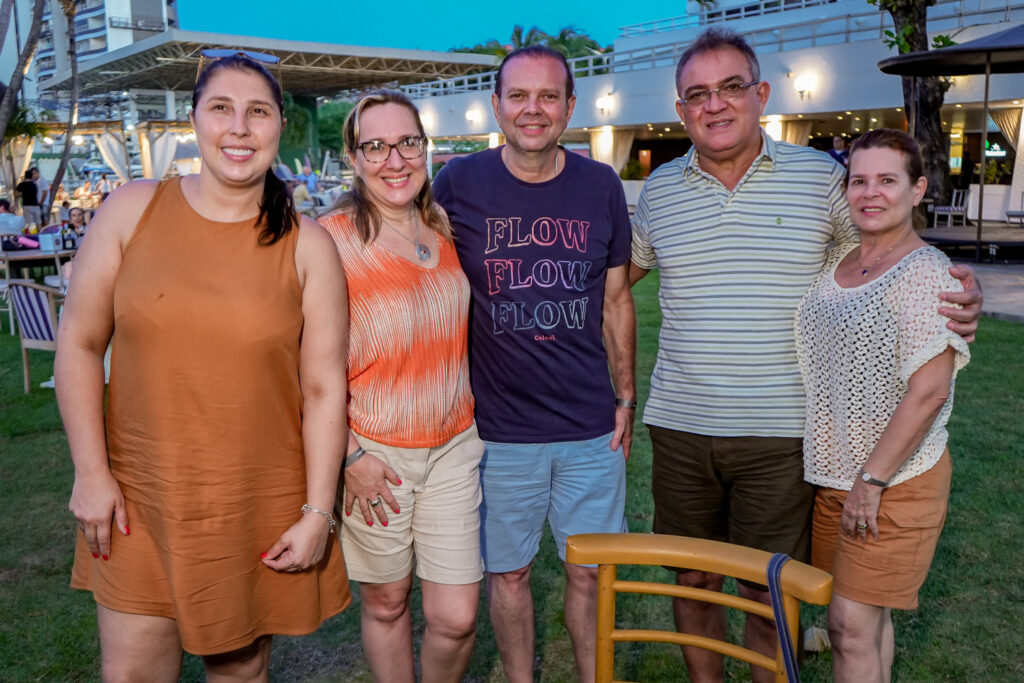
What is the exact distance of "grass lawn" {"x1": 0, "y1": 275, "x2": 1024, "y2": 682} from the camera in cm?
337

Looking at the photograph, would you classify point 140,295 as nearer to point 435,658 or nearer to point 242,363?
point 242,363

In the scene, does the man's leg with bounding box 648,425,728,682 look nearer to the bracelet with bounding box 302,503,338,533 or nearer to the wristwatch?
the wristwatch

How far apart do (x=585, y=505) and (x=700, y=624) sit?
545 mm

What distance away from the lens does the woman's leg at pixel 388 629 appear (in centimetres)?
255

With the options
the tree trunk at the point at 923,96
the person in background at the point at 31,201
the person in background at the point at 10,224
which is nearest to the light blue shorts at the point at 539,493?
the person in background at the point at 10,224

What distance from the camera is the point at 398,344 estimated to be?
2391 millimetres

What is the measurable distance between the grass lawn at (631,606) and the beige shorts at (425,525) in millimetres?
1006

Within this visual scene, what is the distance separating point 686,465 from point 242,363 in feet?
4.88

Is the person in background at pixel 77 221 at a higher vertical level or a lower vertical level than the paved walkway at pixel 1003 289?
higher

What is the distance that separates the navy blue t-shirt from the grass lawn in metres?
1.16

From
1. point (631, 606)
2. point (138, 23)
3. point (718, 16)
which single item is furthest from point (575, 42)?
point (138, 23)

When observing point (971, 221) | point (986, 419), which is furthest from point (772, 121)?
point (986, 419)

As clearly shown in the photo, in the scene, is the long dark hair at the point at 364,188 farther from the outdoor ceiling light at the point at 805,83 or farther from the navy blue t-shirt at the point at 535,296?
the outdoor ceiling light at the point at 805,83

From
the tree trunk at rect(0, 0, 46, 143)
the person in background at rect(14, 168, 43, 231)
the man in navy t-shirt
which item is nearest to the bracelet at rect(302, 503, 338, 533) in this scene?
the man in navy t-shirt
